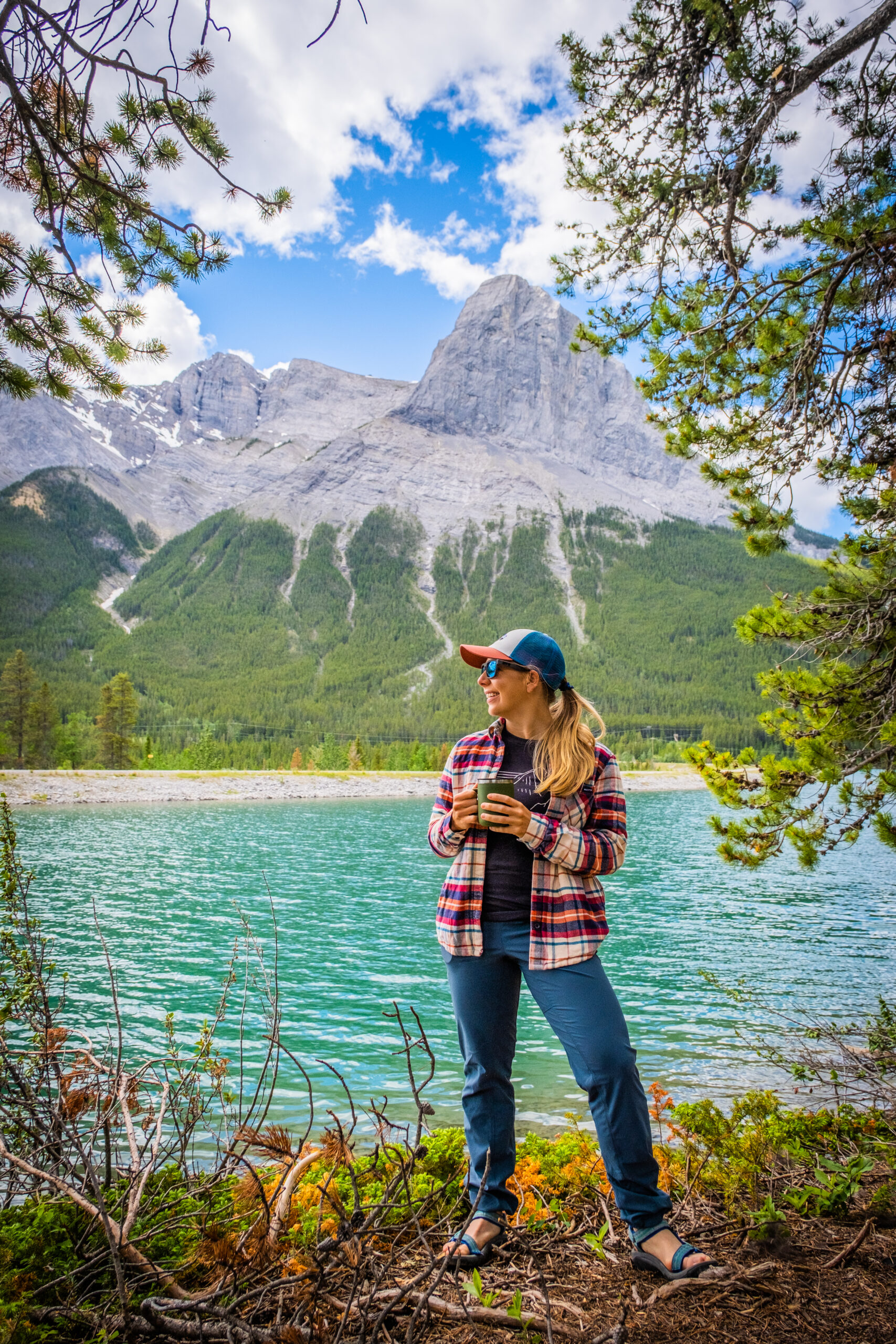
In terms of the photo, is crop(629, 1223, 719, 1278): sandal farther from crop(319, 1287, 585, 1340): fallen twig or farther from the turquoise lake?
the turquoise lake

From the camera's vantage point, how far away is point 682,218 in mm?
4781

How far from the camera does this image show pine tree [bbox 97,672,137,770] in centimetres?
6531

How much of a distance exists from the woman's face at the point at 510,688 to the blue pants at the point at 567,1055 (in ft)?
2.47

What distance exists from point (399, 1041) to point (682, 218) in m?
8.11

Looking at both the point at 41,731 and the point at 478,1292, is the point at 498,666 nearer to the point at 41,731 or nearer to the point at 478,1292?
the point at 478,1292

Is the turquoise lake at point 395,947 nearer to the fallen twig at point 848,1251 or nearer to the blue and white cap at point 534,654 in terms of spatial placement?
the blue and white cap at point 534,654

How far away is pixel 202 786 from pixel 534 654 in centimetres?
5340

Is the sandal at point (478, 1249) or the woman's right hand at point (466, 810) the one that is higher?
the woman's right hand at point (466, 810)

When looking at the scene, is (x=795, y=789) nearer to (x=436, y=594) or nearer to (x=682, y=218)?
(x=682, y=218)

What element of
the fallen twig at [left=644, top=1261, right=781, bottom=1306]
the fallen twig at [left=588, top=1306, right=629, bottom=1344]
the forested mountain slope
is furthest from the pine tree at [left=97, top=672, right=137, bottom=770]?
the fallen twig at [left=588, top=1306, right=629, bottom=1344]

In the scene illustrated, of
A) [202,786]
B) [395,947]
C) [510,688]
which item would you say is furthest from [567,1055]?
[202,786]

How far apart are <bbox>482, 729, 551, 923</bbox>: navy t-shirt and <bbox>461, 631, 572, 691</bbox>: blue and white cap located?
0.37 m

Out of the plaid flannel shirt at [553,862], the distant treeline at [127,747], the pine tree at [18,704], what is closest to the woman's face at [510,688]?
the plaid flannel shirt at [553,862]

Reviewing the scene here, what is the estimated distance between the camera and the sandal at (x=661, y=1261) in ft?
6.93
